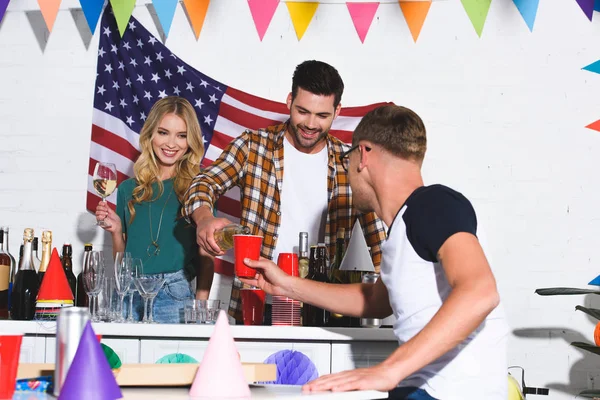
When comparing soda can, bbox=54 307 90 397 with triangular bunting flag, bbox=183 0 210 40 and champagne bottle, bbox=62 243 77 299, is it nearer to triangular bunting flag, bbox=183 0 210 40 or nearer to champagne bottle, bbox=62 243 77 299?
champagne bottle, bbox=62 243 77 299

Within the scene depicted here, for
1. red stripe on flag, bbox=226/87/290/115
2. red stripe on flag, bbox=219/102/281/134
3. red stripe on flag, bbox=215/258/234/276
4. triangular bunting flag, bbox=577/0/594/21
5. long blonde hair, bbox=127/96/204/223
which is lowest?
red stripe on flag, bbox=215/258/234/276

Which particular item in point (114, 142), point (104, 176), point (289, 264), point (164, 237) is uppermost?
point (114, 142)

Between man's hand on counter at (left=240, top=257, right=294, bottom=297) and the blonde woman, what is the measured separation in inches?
30.2

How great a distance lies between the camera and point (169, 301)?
2.98m

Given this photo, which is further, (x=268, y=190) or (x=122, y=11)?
(x=122, y=11)

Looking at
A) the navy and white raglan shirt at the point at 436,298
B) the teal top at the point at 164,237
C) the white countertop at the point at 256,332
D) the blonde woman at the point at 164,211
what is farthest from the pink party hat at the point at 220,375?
the teal top at the point at 164,237

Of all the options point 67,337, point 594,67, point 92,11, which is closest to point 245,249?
point 67,337

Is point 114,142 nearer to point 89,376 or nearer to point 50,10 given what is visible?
point 50,10

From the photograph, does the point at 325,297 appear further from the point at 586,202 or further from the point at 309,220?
the point at 586,202

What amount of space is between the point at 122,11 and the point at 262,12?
711 mm

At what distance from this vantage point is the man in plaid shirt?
3064mm

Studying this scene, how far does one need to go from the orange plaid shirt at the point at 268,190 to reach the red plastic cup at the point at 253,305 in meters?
0.58

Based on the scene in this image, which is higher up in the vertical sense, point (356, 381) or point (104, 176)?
point (104, 176)

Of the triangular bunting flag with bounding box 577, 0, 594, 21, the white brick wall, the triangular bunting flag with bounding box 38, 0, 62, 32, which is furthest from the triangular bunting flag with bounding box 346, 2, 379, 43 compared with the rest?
the triangular bunting flag with bounding box 38, 0, 62, 32
